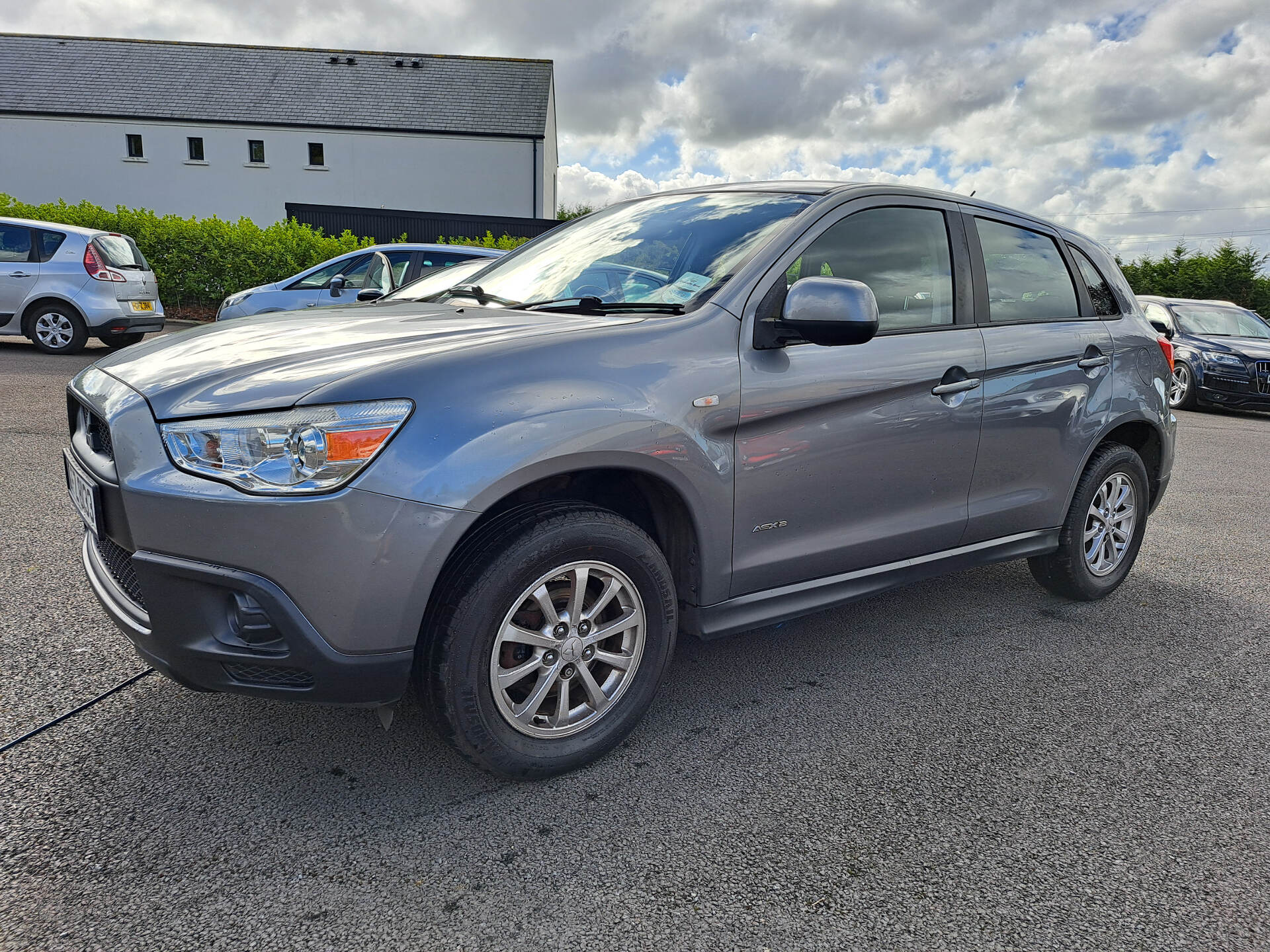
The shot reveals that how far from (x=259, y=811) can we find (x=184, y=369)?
1.16m

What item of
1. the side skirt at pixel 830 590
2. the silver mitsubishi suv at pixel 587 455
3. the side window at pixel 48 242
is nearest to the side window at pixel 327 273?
the side window at pixel 48 242

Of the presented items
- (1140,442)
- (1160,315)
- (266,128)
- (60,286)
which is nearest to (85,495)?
(1140,442)

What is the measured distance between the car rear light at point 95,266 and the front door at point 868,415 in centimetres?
1091

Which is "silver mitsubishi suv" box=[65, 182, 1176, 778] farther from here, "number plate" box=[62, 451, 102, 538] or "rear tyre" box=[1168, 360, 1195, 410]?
"rear tyre" box=[1168, 360, 1195, 410]

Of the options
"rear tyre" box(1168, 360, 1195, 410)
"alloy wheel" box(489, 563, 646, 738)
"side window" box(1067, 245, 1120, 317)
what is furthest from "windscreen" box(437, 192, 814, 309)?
"rear tyre" box(1168, 360, 1195, 410)

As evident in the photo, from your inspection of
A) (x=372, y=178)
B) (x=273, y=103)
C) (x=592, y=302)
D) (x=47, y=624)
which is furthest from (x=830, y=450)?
(x=273, y=103)

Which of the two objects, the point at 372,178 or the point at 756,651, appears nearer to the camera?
the point at 756,651

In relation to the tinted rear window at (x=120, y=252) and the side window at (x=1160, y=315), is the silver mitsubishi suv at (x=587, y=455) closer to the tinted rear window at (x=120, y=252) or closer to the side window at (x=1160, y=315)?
the tinted rear window at (x=120, y=252)

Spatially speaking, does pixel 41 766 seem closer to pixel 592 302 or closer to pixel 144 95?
pixel 592 302

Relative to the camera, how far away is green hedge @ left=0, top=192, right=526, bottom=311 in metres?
17.8

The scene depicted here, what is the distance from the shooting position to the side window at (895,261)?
3.12m

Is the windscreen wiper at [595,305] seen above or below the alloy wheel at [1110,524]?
above

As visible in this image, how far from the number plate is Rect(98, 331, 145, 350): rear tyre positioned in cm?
1007

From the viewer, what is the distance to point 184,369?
2402 mm
